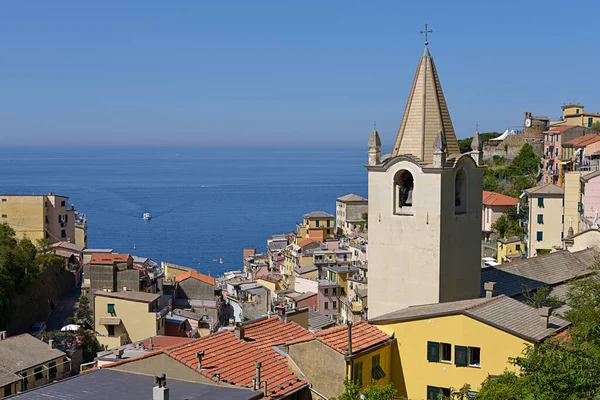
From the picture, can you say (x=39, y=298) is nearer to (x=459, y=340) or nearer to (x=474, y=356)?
(x=459, y=340)

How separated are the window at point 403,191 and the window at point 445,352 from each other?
431cm

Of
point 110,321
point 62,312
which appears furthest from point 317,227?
point 110,321

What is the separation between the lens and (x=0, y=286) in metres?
39.0

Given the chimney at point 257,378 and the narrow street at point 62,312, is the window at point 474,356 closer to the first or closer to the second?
the chimney at point 257,378

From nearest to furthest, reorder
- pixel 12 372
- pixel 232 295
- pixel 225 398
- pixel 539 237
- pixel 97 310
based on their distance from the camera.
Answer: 1. pixel 225 398
2. pixel 12 372
3. pixel 97 310
4. pixel 539 237
5. pixel 232 295

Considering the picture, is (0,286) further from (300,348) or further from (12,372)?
(300,348)

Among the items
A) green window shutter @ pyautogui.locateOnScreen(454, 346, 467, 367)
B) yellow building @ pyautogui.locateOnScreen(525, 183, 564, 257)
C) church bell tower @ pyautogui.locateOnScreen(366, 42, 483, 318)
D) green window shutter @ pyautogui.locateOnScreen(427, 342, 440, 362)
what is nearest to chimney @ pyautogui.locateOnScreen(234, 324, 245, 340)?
green window shutter @ pyautogui.locateOnScreen(427, 342, 440, 362)

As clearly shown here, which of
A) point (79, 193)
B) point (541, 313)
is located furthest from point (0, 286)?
point (79, 193)

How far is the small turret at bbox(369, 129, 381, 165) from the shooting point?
65.4 feet

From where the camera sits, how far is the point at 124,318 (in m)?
38.8

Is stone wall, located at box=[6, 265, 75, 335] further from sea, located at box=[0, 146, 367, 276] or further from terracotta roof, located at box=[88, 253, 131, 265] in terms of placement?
sea, located at box=[0, 146, 367, 276]

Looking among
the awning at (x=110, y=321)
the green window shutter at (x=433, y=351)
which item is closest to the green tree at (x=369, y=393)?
the green window shutter at (x=433, y=351)

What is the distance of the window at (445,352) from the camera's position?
619 inches

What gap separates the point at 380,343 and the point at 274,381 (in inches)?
109
